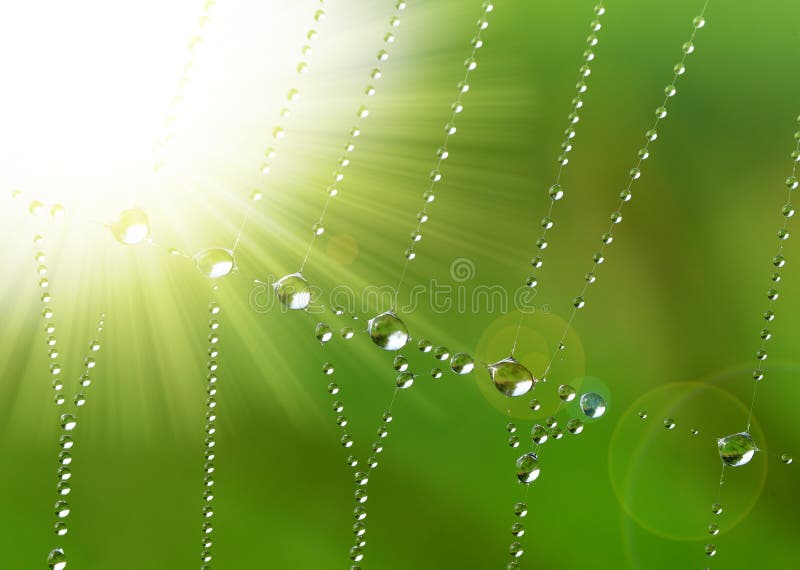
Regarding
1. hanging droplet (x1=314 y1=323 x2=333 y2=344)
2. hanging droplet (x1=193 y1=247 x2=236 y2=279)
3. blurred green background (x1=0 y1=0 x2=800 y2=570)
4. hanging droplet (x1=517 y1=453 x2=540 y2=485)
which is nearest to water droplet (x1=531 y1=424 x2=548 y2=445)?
hanging droplet (x1=517 y1=453 x2=540 y2=485)

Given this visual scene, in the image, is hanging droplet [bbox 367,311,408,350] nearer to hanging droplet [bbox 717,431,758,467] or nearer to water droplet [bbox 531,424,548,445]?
water droplet [bbox 531,424,548,445]

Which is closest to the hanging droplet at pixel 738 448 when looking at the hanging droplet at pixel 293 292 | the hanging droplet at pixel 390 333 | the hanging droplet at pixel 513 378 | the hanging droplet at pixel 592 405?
the hanging droplet at pixel 592 405

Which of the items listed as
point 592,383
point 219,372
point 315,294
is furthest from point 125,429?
point 592,383

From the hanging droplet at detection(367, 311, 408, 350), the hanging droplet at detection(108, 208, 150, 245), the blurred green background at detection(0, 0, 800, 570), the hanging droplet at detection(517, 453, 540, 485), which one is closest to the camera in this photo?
the hanging droplet at detection(108, 208, 150, 245)

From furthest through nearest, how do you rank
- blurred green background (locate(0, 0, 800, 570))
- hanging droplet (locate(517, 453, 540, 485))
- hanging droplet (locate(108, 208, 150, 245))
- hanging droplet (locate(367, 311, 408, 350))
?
blurred green background (locate(0, 0, 800, 570))
hanging droplet (locate(517, 453, 540, 485))
hanging droplet (locate(367, 311, 408, 350))
hanging droplet (locate(108, 208, 150, 245))

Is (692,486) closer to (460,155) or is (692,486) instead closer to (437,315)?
(437,315)

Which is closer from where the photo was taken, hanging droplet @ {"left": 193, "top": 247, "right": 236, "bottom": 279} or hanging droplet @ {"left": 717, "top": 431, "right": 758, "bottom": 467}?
hanging droplet @ {"left": 193, "top": 247, "right": 236, "bottom": 279}

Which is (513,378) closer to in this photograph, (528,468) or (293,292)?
(528,468)
